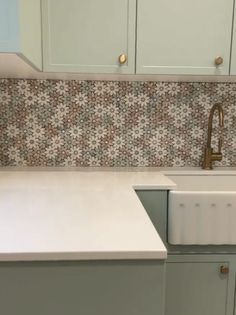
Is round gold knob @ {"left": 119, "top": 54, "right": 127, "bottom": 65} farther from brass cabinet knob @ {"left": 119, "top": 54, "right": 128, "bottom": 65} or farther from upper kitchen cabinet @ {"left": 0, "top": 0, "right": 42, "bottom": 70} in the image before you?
upper kitchen cabinet @ {"left": 0, "top": 0, "right": 42, "bottom": 70}

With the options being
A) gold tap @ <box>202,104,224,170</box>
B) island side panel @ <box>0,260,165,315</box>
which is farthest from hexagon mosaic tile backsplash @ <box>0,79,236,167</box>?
island side panel @ <box>0,260,165,315</box>

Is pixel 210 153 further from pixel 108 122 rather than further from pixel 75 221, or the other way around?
pixel 75 221

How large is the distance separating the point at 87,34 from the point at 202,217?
0.95 metres

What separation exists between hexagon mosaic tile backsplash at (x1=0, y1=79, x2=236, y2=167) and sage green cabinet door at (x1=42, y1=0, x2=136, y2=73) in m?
0.31

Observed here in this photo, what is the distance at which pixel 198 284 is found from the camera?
1.41 metres

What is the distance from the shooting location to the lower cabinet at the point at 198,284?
1.41 meters

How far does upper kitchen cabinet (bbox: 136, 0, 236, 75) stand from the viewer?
4.83ft

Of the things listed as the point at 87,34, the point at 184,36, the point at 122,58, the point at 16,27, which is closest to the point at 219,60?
the point at 184,36

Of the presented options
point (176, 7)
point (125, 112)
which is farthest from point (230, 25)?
point (125, 112)

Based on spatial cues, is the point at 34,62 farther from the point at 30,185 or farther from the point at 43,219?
the point at 43,219

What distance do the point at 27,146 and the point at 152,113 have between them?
28.8 inches

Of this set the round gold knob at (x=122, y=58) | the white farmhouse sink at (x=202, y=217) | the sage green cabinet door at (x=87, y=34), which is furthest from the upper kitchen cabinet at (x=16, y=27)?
the white farmhouse sink at (x=202, y=217)

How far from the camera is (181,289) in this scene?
4.61 feet

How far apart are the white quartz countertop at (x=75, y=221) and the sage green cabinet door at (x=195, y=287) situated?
386 millimetres
